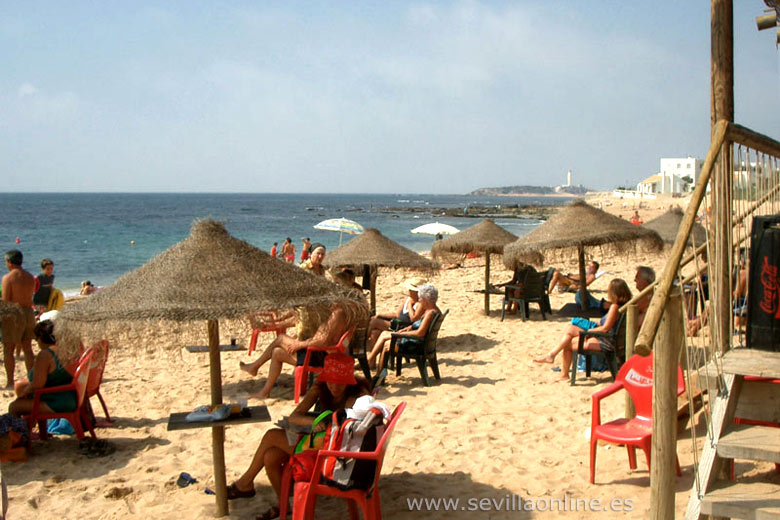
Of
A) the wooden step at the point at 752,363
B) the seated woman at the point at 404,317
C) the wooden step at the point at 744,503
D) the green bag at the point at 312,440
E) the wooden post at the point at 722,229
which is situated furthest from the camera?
the seated woman at the point at 404,317

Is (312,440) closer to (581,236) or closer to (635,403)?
(635,403)

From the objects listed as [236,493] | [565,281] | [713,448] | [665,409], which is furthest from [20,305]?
[565,281]

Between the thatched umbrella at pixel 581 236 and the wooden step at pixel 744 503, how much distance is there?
6704 millimetres

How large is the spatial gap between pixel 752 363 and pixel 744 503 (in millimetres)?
765

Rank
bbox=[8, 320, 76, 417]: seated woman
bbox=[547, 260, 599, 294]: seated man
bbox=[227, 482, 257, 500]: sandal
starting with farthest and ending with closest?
bbox=[547, 260, 599, 294]: seated man, bbox=[8, 320, 76, 417]: seated woman, bbox=[227, 482, 257, 500]: sandal

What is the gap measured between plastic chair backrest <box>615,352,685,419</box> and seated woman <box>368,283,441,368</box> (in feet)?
8.92

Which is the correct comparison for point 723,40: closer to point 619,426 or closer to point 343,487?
point 619,426

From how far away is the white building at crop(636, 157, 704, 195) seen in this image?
9462cm

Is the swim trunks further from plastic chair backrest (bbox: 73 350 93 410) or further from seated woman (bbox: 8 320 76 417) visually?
plastic chair backrest (bbox: 73 350 93 410)

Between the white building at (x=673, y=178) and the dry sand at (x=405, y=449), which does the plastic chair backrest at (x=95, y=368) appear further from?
the white building at (x=673, y=178)

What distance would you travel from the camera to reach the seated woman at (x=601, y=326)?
629cm

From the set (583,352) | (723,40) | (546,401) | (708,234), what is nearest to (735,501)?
(708,234)

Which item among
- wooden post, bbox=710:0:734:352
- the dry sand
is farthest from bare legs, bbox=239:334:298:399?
wooden post, bbox=710:0:734:352

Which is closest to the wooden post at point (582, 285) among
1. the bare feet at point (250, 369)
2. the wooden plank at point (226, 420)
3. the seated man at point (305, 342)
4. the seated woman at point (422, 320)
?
the seated woman at point (422, 320)
